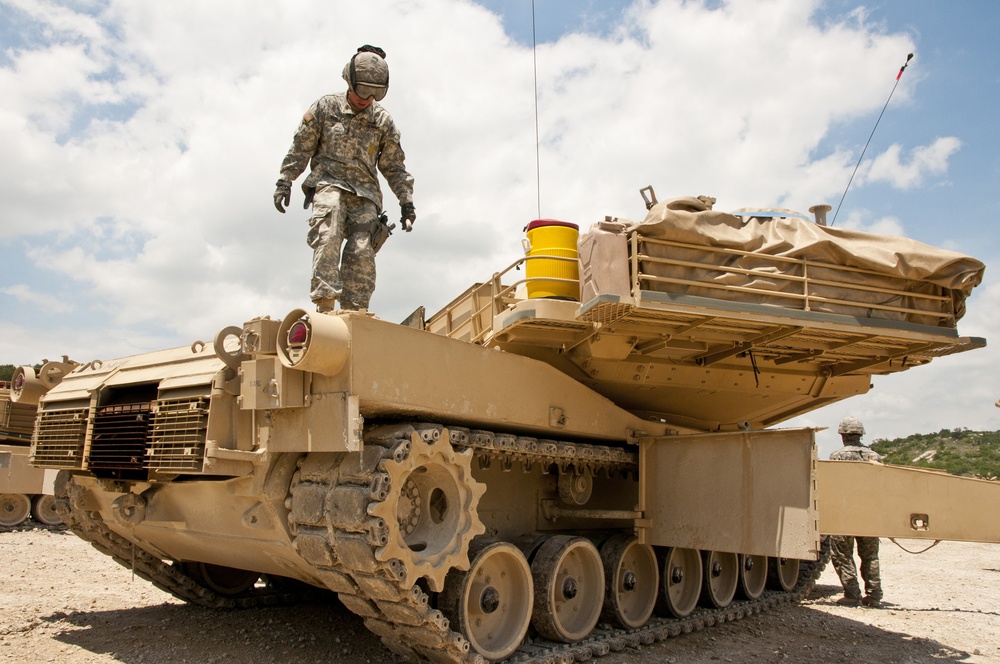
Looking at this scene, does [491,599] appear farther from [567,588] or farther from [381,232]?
[381,232]

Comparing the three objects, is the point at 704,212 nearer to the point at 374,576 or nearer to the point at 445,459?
the point at 445,459

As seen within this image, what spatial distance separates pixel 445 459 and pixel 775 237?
3.27 m

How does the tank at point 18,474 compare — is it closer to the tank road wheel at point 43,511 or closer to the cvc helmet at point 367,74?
the tank road wheel at point 43,511

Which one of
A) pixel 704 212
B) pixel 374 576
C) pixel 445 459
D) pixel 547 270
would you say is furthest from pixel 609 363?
pixel 374 576

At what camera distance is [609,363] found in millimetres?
7766

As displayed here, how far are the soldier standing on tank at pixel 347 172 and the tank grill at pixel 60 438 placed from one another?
229cm

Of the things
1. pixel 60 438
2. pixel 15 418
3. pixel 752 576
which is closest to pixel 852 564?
pixel 752 576

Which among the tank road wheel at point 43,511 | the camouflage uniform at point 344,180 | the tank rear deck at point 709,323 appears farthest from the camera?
the tank road wheel at point 43,511

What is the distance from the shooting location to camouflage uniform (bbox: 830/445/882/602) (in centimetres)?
1015

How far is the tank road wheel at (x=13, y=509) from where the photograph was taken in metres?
15.2

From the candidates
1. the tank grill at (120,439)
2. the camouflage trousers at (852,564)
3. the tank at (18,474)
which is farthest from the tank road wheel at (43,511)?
the camouflage trousers at (852,564)

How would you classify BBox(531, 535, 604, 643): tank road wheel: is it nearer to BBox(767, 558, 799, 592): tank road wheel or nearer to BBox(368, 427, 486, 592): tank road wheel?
BBox(368, 427, 486, 592): tank road wheel

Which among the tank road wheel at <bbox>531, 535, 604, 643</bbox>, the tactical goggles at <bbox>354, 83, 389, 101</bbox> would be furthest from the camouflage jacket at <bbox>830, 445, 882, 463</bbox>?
the tactical goggles at <bbox>354, 83, 389, 101</bbox>

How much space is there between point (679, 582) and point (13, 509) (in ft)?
41.5
